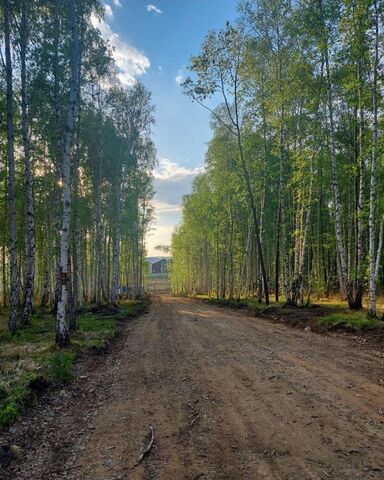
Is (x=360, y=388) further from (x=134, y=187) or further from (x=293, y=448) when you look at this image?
(x=134, y=187)

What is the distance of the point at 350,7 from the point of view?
13.3 metres

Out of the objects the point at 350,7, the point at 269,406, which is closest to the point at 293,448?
the point at 269,406

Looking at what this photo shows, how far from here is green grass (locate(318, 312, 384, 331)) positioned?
10.8 metres

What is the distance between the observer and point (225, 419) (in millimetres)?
4766

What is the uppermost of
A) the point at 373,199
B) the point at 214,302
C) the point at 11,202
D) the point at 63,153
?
the point at 63,153

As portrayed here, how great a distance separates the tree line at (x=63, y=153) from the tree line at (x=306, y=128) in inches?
255

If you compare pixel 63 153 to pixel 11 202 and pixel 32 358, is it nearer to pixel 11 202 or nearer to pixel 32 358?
pixel 11 202

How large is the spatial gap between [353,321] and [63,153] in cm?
1176

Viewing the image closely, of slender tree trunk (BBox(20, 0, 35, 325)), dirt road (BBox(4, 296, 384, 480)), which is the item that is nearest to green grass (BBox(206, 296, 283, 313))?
dirt road (BBox(4, 296, 384, 480))

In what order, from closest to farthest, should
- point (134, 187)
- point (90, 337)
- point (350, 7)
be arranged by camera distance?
point (90, 337)
point (350, 7)
point (134, 187)

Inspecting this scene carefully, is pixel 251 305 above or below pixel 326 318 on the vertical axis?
below

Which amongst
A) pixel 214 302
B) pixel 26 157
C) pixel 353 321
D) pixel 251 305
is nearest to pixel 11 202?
pixel 26 157

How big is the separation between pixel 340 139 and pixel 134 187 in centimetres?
1696

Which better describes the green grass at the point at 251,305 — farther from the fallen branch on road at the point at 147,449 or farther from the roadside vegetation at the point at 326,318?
the fallen branch on road at the point at 147,449
